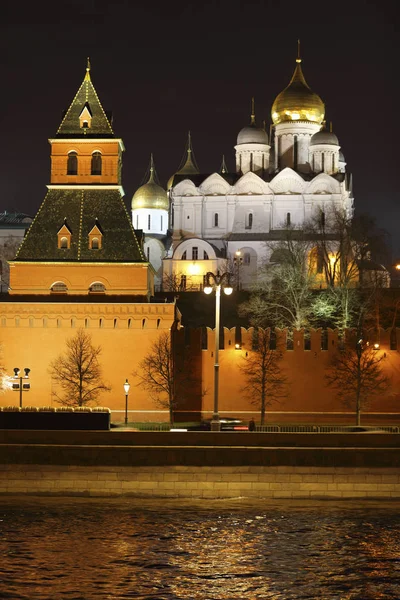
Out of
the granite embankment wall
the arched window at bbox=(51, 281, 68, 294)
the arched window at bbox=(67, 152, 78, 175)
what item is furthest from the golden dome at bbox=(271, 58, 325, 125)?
the granite embankment wall

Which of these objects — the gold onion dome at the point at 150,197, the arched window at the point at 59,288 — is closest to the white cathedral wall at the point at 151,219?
the gold onion dome at the point at 150,197

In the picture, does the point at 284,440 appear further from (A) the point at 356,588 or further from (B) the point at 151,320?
(B) the point at 151,320

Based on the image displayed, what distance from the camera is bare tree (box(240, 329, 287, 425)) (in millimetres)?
47656

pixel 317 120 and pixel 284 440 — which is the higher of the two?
pixel 317 120

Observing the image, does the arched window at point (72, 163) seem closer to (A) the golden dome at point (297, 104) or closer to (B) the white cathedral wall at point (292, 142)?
(A) the golden dome at point (297, 104)

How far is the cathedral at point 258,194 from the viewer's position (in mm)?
83875

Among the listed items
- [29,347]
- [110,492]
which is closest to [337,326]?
[29,347]

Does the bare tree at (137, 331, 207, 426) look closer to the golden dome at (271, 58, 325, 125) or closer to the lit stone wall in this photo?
the lit stone wall

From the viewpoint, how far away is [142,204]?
93875 millimetres

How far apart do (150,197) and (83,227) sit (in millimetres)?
47142

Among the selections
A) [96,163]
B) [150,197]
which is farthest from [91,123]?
[150,197]

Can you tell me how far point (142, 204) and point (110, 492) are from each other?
6357 centimetres

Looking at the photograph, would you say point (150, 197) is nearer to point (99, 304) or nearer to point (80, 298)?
point (80, 298)

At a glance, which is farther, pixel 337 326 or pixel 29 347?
pixel 337 326
